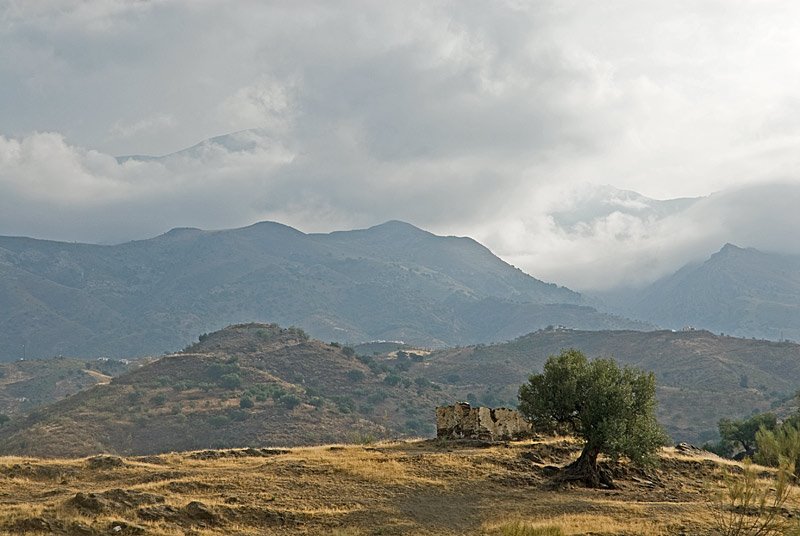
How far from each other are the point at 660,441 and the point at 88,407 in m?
101

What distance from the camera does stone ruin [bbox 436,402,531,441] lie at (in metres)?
49.4

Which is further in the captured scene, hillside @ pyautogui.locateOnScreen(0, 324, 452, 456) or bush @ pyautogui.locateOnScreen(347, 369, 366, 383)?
bush @ pyautogui.locateOnScreen(347, 369, 366, 383)

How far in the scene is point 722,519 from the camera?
30.3 m

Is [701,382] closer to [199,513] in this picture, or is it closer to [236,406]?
[236,406]

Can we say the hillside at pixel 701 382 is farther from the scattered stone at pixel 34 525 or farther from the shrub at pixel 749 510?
the scattered stone at pixel 34 525

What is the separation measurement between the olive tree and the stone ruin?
13.1 feet

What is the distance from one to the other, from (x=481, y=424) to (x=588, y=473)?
10.2 meters

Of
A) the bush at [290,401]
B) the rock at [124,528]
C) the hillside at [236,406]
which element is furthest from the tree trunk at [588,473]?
the bush at [290,401]

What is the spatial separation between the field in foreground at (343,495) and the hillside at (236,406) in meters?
41.1

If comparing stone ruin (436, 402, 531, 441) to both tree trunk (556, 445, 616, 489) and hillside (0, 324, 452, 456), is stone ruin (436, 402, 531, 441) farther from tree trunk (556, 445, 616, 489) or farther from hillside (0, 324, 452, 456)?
hillside (0, 324, 452, 456)

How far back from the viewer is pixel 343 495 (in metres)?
34.4

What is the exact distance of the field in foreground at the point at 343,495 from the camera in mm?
28609

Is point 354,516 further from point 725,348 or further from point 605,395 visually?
point 725,348

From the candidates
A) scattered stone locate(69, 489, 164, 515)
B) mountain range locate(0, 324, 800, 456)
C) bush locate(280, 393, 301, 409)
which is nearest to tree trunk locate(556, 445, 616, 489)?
scattered stone locate(69, 489, 164, 515)
